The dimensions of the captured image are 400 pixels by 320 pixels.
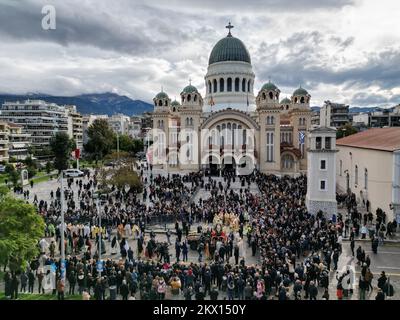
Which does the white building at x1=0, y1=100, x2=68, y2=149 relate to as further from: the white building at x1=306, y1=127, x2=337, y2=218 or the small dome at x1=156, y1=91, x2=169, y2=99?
the white building at x1=306, y1=127, x2=337, y2=218

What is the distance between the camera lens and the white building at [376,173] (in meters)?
23.5

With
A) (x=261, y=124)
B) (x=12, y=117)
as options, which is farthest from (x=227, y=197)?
(x=12, y=117)

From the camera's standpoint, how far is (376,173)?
27125 mm

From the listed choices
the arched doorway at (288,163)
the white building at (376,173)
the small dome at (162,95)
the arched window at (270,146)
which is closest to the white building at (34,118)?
the small dome at (162,95)

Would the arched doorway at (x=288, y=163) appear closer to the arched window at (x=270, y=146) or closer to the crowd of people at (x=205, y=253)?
the arched window at (x=270, y=146)

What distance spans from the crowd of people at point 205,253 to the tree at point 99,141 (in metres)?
40.2

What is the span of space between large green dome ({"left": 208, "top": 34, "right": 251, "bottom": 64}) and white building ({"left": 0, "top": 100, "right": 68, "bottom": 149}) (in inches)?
1630

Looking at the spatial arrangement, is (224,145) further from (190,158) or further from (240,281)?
(240,281)

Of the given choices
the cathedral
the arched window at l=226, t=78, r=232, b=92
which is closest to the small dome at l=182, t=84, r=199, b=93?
the cathedral

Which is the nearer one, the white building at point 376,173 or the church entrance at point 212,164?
the white building at point 376,173

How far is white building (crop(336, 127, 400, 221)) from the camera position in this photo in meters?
23.5

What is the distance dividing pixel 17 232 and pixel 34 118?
69235mm

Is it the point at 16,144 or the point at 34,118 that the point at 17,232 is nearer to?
the point at 16,144

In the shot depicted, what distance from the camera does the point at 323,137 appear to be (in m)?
26.8
